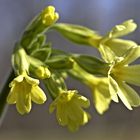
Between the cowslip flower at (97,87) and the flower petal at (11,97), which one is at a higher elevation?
the flower petal at (11,97)

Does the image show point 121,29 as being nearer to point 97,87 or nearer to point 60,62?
point 60,62

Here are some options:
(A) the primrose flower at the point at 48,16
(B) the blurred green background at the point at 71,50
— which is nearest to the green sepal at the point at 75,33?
(A) the primrose flower at the point at 48,16

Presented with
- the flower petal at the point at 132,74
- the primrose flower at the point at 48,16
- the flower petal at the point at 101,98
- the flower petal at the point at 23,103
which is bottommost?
the flower petal at the point at 101,98

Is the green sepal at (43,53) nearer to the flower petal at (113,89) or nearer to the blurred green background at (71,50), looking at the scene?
the flower petal at (113,89)

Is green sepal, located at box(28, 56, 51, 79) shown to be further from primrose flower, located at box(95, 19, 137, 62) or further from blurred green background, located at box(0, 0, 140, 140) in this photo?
blurred green background, located at box(0, 0, 140, 140)

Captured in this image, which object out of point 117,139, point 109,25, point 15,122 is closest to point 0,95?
point 117,139

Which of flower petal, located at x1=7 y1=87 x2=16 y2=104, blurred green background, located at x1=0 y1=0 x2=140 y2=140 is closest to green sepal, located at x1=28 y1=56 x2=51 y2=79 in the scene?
flower petal, located at x1=7 y1=87 x2=16 y2=104
